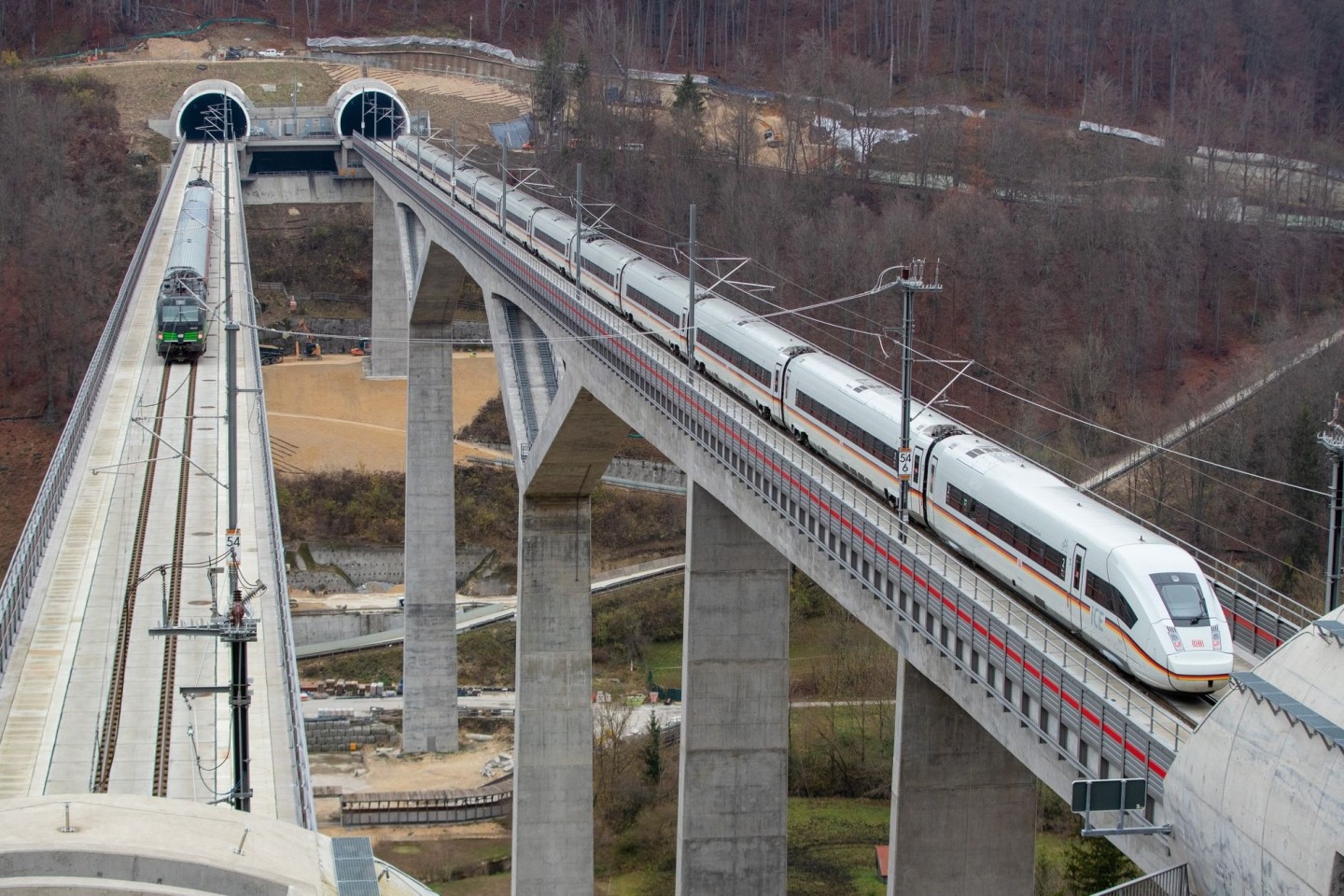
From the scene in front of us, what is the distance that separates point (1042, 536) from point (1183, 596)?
3353 millimetres

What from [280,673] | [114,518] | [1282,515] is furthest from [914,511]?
[1282,515]

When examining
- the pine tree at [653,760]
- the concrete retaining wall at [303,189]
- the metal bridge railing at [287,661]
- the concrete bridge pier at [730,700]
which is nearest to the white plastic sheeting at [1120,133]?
the concrete retaining wall at [303,189]

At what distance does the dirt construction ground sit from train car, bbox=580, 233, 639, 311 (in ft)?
99.0

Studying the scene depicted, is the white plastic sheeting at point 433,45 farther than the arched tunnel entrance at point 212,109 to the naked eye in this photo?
Yes

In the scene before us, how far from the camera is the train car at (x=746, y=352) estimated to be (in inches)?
1439

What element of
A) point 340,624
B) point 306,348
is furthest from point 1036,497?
point 306,348

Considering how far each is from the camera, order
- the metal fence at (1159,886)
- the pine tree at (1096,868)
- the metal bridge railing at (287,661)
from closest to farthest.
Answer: the metal fence at (1159,886)
the metal bridge railing at (287,661)
the pine tree at (1096,868)

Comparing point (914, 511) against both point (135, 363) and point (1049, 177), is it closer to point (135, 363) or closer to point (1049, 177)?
point (135, 363)

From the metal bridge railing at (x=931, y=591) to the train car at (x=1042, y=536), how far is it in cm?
41

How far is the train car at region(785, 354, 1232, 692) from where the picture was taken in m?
20.9

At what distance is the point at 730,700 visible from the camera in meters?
35.7

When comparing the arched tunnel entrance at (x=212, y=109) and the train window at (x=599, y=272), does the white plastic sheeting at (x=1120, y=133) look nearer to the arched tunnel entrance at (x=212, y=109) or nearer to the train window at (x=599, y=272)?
the arched tunnel entrance at (x=212, y=109)

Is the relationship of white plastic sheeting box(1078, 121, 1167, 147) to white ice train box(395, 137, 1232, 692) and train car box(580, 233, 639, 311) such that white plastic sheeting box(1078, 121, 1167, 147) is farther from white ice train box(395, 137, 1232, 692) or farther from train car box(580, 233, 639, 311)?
white ice train box(395, 137, 1232, 692)

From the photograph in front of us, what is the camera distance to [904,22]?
13662 centimetres
